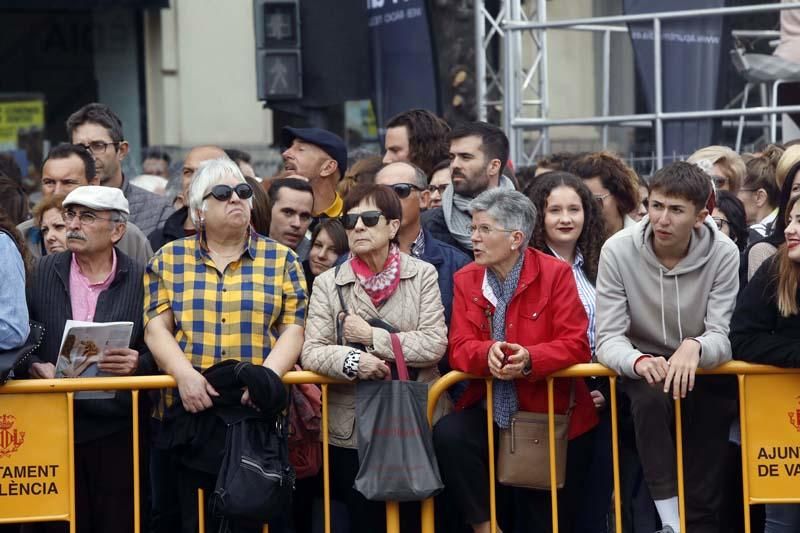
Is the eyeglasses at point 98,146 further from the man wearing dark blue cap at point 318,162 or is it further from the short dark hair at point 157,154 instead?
the short dark hair at point 157,154

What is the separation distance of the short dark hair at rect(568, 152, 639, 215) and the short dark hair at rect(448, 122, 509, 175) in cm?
40

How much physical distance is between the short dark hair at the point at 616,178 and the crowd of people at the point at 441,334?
98 centimetres

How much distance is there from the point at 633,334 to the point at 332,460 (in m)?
1.38

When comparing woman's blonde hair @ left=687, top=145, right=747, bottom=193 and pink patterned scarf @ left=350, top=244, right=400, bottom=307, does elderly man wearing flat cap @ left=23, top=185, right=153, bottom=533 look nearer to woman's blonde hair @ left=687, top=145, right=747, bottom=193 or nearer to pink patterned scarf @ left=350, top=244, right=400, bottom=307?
pink patterned scarf @ left=350, top=244, right=400, bottom=307

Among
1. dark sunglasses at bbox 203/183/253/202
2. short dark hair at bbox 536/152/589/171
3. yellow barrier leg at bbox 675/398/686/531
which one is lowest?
yellow barrier leg at bbox 675/398/686/531

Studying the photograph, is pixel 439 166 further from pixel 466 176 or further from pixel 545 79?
pixel 545 79

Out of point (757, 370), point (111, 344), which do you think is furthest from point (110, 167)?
point (757, 370)

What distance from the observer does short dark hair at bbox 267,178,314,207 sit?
7.14 meters

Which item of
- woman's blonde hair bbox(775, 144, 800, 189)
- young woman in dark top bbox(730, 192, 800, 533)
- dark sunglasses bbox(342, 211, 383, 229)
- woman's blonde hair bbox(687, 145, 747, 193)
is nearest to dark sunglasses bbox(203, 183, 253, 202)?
dark sunglasses bbox(342, 211, 383, 229)

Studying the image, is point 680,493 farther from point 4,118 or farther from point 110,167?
point 4,118

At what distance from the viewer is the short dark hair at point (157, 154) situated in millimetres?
15038

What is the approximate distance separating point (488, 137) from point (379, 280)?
1.59 meters

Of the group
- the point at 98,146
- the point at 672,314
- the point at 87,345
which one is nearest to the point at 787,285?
the point at 672,314

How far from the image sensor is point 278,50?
12.6 m
